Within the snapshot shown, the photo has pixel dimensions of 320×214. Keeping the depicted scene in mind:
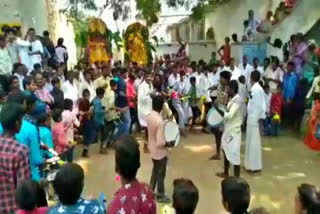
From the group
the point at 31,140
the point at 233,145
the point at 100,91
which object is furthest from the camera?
the point at 100,91

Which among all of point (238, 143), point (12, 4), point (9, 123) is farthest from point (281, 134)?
point (9, 123)

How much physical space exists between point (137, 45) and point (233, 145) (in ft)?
29.3

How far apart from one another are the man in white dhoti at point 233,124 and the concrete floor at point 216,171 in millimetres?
484

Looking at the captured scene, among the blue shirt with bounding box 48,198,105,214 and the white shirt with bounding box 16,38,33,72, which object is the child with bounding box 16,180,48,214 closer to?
the blue shirt with bounding box 48,198,105,214

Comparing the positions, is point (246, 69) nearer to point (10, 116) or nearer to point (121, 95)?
point (121, 95)

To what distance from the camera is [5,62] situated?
10.8 m

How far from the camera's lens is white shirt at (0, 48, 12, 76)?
10.7m

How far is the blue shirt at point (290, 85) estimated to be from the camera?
40.6ft

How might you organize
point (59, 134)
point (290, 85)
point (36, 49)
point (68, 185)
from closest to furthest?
1. point (68, 185)
2. point (59, 134)
3. point (36, 49)
4. point (290, 85)

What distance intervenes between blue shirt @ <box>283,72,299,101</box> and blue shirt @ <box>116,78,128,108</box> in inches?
148

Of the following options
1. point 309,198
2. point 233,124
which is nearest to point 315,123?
point 233,124

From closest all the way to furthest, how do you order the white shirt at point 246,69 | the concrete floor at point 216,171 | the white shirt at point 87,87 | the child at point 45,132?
1. the child at point 45,132
2. the concrete floor at point 216,171
3. the white shirt at point 87,87
4. the white shirt at point 246,69

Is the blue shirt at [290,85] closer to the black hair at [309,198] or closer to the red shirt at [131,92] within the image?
the red shirt at [131,92]

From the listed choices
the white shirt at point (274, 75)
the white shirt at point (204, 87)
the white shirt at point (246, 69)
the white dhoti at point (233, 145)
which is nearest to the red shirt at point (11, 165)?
the white dhoti at point (233, 145)
